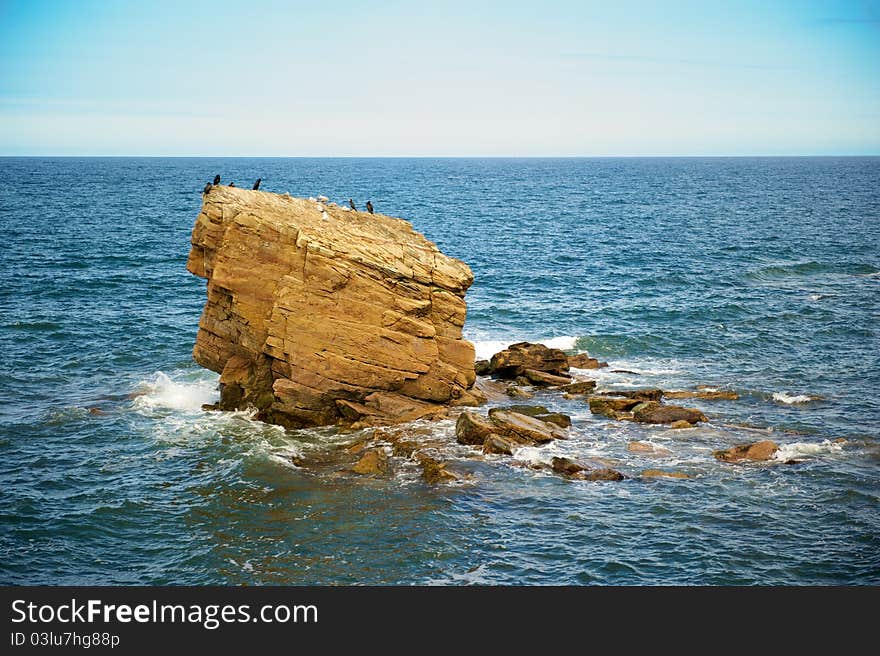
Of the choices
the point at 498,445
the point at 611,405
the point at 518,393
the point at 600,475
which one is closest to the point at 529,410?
the point at 518,393

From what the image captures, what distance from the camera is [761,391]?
1711 inches

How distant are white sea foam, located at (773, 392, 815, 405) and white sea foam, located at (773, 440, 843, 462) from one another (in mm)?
5506

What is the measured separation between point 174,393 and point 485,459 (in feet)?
58.2

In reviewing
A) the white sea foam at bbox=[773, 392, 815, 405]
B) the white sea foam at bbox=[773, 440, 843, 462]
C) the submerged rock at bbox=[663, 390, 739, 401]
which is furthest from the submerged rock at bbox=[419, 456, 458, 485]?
the white sea foam at bbox=[773, 392, 815, 405]

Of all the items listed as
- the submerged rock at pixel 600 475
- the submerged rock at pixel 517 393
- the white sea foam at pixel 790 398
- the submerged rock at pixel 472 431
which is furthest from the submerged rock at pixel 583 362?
the submerged rock at pixel 600 475

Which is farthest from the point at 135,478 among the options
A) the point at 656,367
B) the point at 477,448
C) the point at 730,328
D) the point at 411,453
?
the point at 730,328

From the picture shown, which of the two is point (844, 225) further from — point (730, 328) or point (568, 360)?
point (568, 360)

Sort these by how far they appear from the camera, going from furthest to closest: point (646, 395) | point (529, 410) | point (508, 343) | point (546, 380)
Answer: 1. point (508, 343)
2. point (546, 380)
3. point (646, 395)
4. point (529, 410)

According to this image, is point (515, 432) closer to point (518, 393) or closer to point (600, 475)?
point (600, 475)

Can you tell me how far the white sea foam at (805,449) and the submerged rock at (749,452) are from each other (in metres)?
0.30

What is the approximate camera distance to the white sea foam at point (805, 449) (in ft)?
115

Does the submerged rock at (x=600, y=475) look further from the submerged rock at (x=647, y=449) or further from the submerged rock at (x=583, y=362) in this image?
the submerged rock at (x=583, y=362)

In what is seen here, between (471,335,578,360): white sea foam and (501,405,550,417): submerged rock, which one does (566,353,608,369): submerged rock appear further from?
(501,405,550,417): submerged rock

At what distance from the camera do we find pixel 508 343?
5241 centimetres
